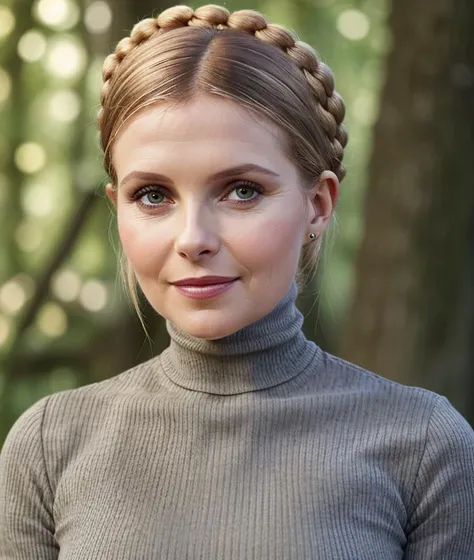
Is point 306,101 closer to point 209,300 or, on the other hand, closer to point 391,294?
point 209,300

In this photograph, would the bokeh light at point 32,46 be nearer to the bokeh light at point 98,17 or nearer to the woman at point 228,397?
the bokeh light at point 98,17

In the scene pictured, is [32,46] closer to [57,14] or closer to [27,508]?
[57,14]

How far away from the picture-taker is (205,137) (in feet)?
8.07

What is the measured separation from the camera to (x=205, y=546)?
2.48 meters

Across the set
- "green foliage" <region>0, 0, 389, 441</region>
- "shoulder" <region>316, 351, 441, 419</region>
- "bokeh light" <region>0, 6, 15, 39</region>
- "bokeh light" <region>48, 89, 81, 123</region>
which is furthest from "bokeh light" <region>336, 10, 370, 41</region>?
"shoulder" <region>316, 351, 441, 419</region>

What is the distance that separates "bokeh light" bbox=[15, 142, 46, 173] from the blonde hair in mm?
7552

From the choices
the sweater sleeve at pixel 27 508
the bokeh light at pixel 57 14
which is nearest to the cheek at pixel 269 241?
the sweater sleeve at pixel 27 508

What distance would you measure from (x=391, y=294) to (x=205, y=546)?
3.51m

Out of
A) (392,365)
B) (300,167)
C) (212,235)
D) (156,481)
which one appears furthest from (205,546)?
(392,365)

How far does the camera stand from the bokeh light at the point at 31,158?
10211 millimetres

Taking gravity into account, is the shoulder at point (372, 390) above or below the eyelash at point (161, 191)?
below

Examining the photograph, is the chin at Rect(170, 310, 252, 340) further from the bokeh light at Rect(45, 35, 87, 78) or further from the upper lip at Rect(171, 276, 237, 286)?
the bokeh light at Rect(45, 35, 87, 78)

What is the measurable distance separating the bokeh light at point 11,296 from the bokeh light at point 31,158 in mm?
1477

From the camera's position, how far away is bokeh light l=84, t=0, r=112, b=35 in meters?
5.76
